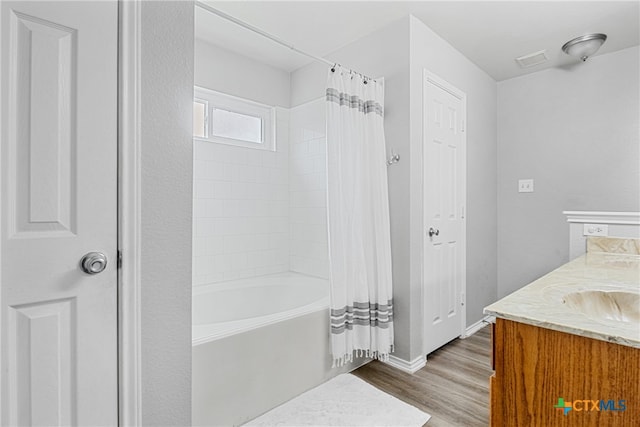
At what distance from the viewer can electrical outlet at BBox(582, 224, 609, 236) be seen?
251 cm

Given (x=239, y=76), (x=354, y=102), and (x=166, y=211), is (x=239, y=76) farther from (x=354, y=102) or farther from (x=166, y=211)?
(x=166, y=211)

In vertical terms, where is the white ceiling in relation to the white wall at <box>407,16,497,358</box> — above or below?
above

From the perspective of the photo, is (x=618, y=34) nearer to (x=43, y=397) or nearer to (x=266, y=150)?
(x=266, y=150)

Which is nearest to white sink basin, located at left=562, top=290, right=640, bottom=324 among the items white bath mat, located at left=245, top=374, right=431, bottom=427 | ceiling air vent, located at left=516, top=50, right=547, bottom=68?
white bath mat, located at left=245, top=374, right=431, bottom=427

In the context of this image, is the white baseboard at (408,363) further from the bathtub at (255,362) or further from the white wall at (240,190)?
the white wall at (240,190)

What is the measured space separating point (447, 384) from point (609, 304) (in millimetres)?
1085

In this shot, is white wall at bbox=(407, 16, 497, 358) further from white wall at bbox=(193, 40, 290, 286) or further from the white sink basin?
white wall at bbox=(193, 40, 290, 286)

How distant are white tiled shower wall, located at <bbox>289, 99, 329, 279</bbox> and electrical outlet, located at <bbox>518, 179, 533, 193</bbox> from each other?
6.16 feet

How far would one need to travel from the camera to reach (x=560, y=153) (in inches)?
118

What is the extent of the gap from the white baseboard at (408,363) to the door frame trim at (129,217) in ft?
5.54

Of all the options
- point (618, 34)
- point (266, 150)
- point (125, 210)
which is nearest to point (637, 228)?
point (618, 34)

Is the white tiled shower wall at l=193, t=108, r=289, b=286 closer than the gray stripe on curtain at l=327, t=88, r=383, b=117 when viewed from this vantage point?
No

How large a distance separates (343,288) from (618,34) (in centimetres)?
273

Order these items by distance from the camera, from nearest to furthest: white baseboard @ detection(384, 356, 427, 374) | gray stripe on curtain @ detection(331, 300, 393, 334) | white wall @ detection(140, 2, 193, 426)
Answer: white wall @ detection(140, 2, 193, 426)
gray stripe on curtain @ detection(331, 300, 393, 334)
white baseboard @ detection(384, 356, 427, 374)
